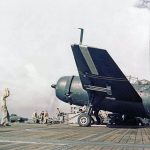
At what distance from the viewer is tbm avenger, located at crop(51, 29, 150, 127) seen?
21.2 m

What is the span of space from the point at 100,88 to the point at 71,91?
365 cm

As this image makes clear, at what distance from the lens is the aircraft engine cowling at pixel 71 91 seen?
85.7 ft

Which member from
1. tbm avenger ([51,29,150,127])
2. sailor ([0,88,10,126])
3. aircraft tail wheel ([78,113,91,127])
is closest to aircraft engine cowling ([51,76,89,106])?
tbm avenger ([51,29,150,127])

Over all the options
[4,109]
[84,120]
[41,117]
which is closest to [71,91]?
[84,120]

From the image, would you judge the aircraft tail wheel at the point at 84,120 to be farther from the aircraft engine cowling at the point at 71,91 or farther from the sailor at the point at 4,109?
the sailor at the point at 4,109

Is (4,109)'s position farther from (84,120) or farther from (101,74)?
(101,74)

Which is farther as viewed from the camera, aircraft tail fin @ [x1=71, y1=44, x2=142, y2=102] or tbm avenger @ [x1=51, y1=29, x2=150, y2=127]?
tbm avenger @ [x1=51, y1=29, x2=150, y2=127]

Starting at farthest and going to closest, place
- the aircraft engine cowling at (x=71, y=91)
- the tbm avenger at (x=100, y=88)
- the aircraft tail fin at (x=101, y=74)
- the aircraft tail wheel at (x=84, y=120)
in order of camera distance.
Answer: the aircraft engine cowling at (x=71, y=91), the aircraft tail wheel at (x=84, y=120), the tbm avenger at (x=100, y=88), the aircraft tail fin at (x=101, y=74)

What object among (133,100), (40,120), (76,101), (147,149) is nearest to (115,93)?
(133,100)

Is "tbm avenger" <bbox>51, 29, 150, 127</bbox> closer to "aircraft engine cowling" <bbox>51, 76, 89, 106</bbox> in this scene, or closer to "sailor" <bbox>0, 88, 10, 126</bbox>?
"aircraft engine cowling" <bbox>51, 76, 89, 106</bbox>

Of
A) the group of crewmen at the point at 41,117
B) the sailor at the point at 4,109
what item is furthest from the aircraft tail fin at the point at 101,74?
the group of crewmen at the point at 41,117

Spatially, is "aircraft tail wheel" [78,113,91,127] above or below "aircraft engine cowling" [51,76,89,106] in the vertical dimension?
below

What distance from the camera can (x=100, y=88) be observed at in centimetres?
2334

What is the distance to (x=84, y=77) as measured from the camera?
23.3m
